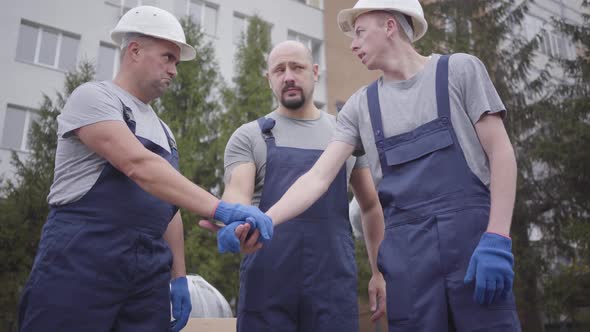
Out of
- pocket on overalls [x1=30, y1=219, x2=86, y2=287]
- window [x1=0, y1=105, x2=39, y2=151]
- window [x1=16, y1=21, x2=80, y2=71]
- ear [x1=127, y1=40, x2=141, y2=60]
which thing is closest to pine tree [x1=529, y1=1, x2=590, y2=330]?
ear [x1=127, y1=40, x2=141, y2=60]

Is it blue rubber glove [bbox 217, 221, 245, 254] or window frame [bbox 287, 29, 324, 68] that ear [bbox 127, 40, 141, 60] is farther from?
window frame [bbox 287, 29, 324, 68]

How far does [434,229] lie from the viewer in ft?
6.14

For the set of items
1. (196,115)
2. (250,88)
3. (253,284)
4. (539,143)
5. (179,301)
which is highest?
(250,88)

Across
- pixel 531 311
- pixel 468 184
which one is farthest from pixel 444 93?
pixel 531 311

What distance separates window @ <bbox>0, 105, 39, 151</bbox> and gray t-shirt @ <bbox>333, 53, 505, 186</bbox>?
12124mm

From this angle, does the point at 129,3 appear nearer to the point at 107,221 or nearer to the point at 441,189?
the point at 107,221

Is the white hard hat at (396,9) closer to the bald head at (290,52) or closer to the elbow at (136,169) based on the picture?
the bald head at (290,52)

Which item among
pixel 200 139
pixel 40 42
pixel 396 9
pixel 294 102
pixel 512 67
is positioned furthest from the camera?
pixel 40 42

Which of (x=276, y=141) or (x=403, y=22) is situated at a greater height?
(x=403, y=22)

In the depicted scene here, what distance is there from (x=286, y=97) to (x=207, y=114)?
7.90 metres

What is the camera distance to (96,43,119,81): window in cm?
1366

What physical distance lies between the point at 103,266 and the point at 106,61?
510 inches

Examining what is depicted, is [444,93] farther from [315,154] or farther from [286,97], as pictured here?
[286,97]

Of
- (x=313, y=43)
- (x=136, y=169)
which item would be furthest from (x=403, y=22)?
(x=313, y=43)
